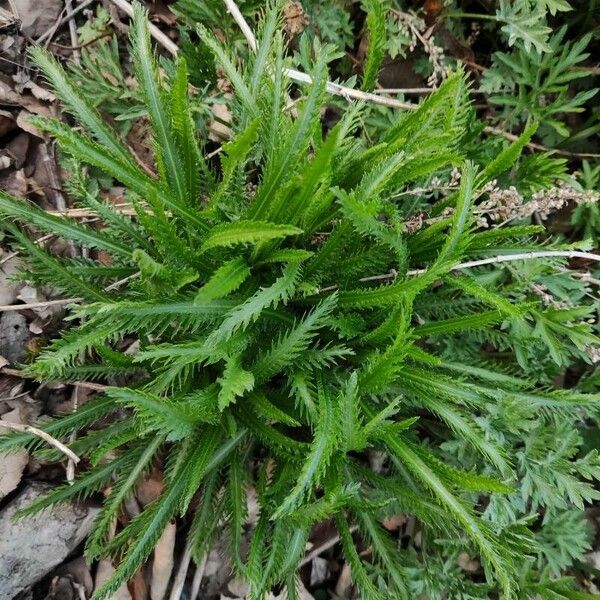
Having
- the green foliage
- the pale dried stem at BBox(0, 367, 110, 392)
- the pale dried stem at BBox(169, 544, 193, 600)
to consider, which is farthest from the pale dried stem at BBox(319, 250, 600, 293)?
the pale dried stem at BBox(169, 544, 193, 600)

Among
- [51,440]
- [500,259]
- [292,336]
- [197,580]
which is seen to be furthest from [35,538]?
[500,259]

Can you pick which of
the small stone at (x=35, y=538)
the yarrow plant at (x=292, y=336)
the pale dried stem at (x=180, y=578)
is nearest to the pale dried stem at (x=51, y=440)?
the yarrow plant at (x=292, y=336)

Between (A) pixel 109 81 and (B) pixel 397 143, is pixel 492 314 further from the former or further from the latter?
(A) pixel 109 81

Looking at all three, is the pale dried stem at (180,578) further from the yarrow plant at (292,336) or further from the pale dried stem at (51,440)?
the pale dried stem at (51,440)

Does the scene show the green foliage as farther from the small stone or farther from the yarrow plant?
the small stone

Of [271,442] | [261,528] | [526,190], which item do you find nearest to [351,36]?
[526,190]

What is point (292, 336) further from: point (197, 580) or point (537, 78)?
point (537, 78)

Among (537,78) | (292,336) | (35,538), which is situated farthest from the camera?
(537,78)

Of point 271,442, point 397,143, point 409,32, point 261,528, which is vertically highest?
point 409,32
